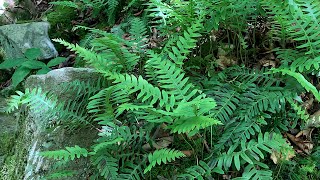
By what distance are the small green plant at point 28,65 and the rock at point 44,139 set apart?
3.84 ft

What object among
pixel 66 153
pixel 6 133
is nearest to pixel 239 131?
pixel 66 153

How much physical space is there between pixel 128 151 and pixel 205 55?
1150 mm

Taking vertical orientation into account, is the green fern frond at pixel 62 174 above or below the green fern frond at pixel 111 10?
below

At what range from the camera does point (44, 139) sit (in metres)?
2.91

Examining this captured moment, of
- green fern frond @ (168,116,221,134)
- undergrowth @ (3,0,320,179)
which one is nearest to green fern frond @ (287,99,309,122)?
undergrowth @ (3,0,320,179)

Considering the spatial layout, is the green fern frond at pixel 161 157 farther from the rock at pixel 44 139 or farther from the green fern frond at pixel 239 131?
the rock at pixel 44 139

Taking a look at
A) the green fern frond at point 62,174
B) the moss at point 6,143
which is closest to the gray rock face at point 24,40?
the moss at point 6,143

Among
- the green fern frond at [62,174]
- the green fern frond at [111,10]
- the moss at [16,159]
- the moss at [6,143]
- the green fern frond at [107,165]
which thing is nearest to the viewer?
the green fern frond at [107,165]

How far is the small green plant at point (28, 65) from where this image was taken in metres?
4.46

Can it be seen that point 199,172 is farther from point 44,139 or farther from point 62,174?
point 44,139

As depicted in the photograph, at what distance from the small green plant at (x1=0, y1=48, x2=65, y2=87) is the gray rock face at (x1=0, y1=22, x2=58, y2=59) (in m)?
0.33

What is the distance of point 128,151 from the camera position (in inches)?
98.4

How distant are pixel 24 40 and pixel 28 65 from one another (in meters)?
0.80

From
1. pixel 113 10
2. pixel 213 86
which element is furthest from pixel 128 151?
pixel 113 10
